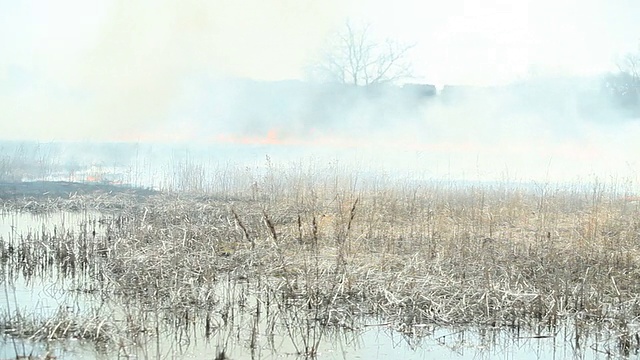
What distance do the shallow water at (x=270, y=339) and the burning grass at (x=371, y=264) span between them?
0.31ft

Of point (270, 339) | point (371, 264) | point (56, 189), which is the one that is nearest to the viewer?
point (270, 339)

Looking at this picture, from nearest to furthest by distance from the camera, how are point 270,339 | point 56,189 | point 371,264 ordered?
point 270,339, point 371,264, point 56,189

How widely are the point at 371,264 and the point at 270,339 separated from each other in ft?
8.16

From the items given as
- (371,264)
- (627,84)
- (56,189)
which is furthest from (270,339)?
(627,84)

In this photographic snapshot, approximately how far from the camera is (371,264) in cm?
796

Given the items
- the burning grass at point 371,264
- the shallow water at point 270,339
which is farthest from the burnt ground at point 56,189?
the shallow water at point 270,339

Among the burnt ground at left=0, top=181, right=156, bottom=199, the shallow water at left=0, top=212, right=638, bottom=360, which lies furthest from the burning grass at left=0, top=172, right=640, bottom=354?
the burnt ground at left=0, top=181, right=156, bottom=199

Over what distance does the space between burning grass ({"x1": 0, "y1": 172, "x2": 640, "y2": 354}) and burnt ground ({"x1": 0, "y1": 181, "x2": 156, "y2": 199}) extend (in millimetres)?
3605

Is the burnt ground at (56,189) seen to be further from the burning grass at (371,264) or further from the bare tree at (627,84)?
the bare tree at (627,84)

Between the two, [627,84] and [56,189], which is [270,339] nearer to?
[56,189]

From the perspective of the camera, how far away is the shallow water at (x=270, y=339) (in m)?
5.27

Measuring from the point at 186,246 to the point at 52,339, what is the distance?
10.8 feet

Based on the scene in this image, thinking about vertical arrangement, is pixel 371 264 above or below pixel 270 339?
above

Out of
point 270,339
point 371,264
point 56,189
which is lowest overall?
point 270,339
